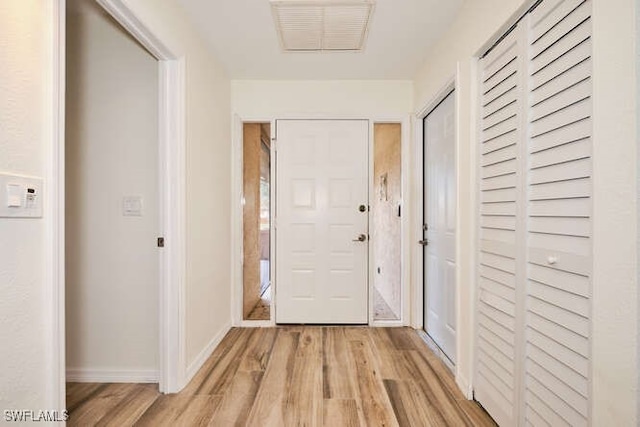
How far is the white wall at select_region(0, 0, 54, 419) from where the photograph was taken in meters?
0.95

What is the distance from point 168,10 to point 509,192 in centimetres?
212

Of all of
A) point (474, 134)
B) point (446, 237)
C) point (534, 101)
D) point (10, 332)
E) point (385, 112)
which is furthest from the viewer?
point (385, 112)

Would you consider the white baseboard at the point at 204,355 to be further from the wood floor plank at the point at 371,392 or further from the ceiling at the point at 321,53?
the ceiling at the point at 321,53

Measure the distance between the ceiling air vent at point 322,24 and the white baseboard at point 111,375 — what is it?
2.48m

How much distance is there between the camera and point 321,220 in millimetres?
3023

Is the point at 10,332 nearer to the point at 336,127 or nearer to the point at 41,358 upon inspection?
the point at 41,358

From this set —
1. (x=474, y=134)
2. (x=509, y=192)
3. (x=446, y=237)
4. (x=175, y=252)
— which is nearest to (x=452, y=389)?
(x=446, y=237)

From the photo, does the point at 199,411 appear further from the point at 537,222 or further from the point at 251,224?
the point at 251,224

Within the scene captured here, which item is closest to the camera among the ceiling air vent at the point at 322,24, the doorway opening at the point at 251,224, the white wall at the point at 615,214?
the white wall at the point at 615,214

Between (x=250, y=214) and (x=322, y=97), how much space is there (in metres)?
1.46

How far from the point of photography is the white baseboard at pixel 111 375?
2.02 m

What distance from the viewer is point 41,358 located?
1.07 m

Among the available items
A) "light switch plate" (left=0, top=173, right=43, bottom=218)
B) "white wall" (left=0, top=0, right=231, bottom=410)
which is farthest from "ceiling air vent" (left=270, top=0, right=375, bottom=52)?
"light switch plate" (left=0, top=173, right=43, bottom=218)

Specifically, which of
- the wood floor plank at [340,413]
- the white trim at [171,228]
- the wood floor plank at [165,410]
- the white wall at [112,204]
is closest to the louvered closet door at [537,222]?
the wood floor plank at [340,413]
